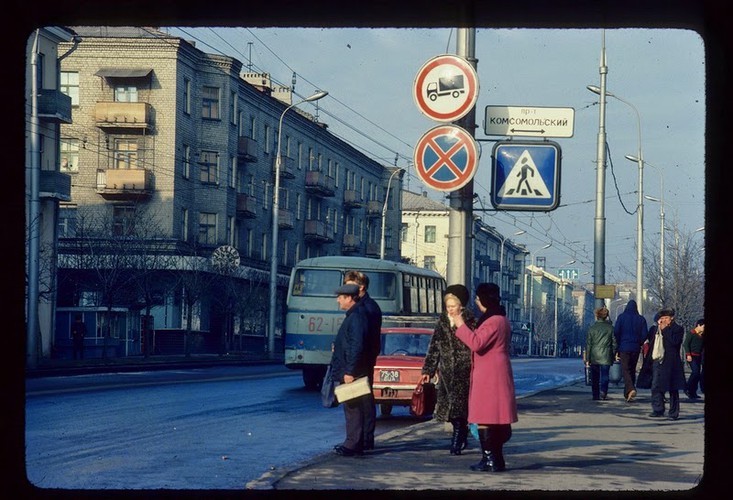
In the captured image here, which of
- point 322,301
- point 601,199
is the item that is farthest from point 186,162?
point 322,301

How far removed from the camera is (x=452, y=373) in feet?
41.5

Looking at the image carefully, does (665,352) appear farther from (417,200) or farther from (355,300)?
(417,200)

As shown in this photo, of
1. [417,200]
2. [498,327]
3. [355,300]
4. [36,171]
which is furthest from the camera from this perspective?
[417,200]

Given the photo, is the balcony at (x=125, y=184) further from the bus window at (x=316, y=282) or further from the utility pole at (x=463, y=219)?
the utility pole at (x=463, y=219)

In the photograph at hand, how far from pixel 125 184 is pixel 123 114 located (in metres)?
3.18

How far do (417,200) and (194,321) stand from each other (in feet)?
189

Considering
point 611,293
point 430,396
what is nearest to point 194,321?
point 611,293

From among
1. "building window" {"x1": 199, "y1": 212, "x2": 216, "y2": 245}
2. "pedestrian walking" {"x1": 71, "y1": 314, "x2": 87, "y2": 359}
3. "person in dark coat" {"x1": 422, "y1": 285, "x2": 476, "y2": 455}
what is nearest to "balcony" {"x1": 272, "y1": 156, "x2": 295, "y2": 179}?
"building window" {"x1": 199, "y1": 212, "x2": 216, "y2": 245}

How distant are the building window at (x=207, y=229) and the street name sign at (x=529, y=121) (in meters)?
48.4

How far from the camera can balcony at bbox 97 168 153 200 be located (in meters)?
56.2

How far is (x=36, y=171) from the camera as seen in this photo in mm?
32938

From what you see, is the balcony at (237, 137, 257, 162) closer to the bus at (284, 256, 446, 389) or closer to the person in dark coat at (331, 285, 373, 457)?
the bus at (284, 256, 446, 389)

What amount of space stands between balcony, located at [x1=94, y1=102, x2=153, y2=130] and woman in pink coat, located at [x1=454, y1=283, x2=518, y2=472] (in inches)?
1855

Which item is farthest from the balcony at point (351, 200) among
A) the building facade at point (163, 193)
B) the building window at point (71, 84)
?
the building window at point (71, 84)
